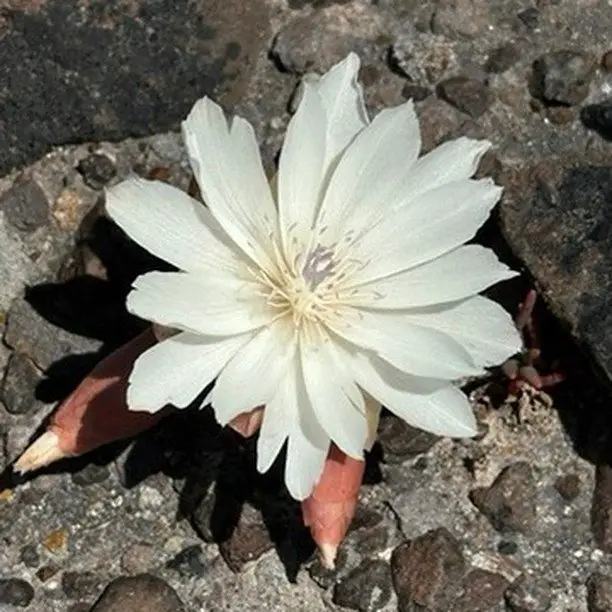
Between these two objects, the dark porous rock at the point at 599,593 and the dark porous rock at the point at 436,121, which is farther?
the dark porous rock at the point at 436,121

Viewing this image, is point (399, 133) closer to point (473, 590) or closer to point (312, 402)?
point (312, 402)

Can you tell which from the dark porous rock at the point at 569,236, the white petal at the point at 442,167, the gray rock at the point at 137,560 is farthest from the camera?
the gray rock at the point at 137,560

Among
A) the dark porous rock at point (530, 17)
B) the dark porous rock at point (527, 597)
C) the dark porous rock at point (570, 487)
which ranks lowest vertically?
the dark porous rock at point (527, 597)

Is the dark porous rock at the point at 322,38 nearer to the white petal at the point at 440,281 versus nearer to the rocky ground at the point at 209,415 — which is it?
the rocky ground at the point at 209,415

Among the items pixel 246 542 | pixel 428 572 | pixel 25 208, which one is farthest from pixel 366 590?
pixel 25 208

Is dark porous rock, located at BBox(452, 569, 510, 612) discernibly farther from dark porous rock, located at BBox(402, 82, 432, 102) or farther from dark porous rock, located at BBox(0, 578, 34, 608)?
dark porous rock, located at BBox(402, 82, 432, 102)

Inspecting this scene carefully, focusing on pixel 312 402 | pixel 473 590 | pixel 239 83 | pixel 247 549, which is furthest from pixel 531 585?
pixel 239 83

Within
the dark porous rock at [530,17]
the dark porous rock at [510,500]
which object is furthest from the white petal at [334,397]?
the dark porous rock at [530,17]

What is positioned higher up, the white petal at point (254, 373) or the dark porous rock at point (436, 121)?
the white petal at point (254, 373)
